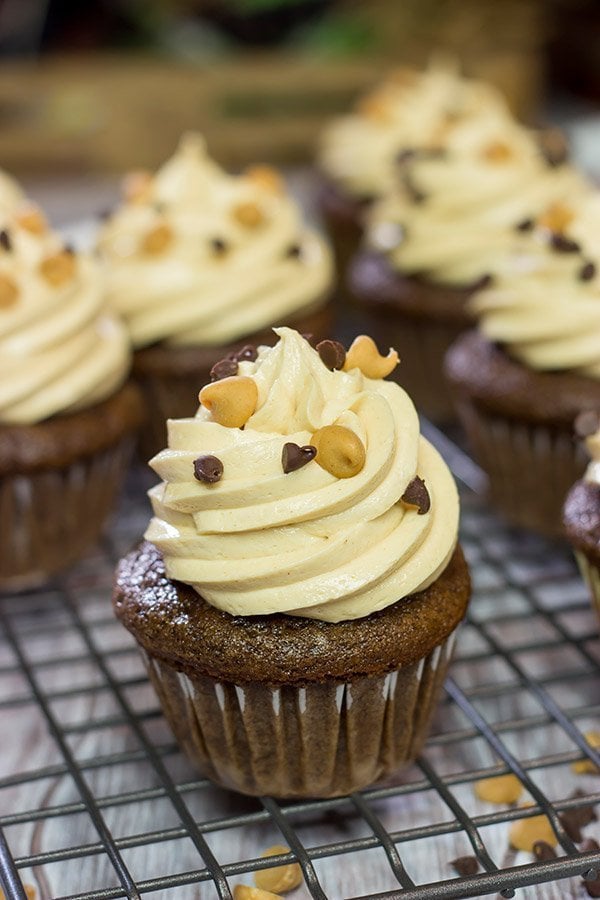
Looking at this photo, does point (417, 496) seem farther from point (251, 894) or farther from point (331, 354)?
point (251, 894)

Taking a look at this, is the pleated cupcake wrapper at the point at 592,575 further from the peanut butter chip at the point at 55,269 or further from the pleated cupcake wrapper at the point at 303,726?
the peanut butter chip at the point at 55,269

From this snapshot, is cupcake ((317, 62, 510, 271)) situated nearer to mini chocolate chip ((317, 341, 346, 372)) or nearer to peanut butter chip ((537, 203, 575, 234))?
peanut butter chip ((537, 203, 575, 234))

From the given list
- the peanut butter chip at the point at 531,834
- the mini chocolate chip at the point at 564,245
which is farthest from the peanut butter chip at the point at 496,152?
the peanut butter chip at the point at 531,834

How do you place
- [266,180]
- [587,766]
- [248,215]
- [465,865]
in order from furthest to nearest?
1. [266,180]
2. [248,215]
3. [587,766]
4. [465,865]

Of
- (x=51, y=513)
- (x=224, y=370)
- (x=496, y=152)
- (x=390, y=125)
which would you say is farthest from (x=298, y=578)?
(x=390, y=125)

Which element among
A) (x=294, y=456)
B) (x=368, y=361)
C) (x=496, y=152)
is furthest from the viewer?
(x=496, y=152)

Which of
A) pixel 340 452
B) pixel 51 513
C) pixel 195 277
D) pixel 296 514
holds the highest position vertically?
pixel 340 452

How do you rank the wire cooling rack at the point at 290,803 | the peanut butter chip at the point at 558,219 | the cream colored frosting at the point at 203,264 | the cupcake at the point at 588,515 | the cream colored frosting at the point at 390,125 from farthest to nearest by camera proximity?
the cream colored frosting at the point at 390,125, the cream colored frosting at the point at 203,264, the peanut butter chip at the point at 558,219, the cupcake at the point at 588,515, the wire cooling rack at the point at 290,803

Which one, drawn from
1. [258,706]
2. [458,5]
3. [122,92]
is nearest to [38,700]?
[258,706]
